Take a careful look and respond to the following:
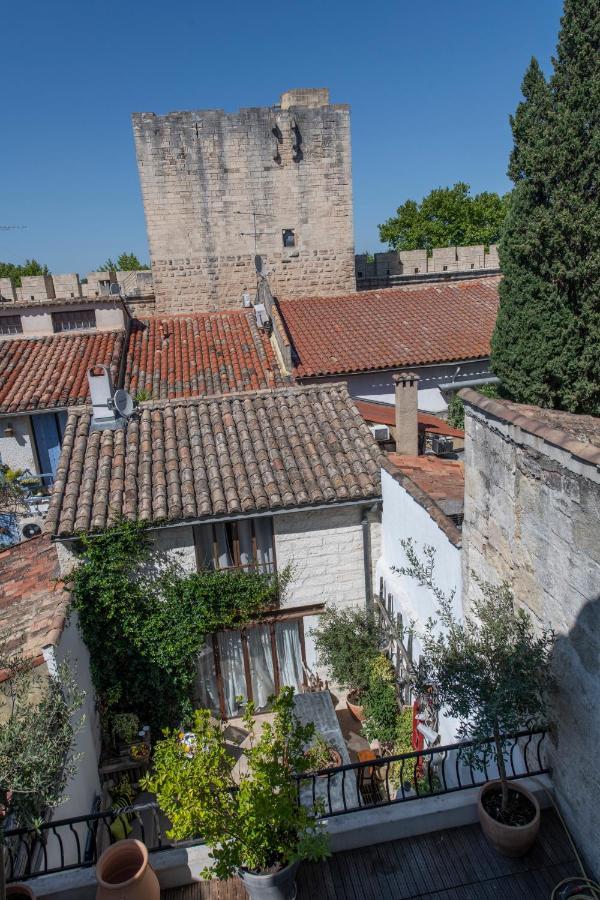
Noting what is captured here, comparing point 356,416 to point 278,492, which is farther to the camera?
point 356,416

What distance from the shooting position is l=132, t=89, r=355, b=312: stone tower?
19453mm

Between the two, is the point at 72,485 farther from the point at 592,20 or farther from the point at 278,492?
Answer: the point at 592,20

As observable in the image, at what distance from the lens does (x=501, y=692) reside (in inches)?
174

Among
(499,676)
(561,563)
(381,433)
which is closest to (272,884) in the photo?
(499,676)

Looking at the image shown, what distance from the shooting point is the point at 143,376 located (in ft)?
54.6

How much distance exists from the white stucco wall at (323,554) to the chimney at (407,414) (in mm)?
2078

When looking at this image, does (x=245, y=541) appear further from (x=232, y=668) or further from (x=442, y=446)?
(x=442, y=446)

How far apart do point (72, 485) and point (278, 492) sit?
3.36 metres

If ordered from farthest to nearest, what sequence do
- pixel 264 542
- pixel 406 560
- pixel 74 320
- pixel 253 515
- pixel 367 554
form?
pixel 74 320
pixel 367 554
pixel 264 542
pixel 253 515
pixel 406 560

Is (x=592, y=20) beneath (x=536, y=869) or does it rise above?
above

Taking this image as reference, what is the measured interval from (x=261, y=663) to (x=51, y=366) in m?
10.8

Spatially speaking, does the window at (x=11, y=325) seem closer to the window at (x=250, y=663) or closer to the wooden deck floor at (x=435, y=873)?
the window at (x=250, y=663)

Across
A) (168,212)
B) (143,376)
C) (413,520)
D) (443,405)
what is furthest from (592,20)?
(168,212)

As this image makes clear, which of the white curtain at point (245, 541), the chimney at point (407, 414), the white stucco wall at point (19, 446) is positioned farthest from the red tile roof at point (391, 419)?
the white stucco wall at point (19, 446)
